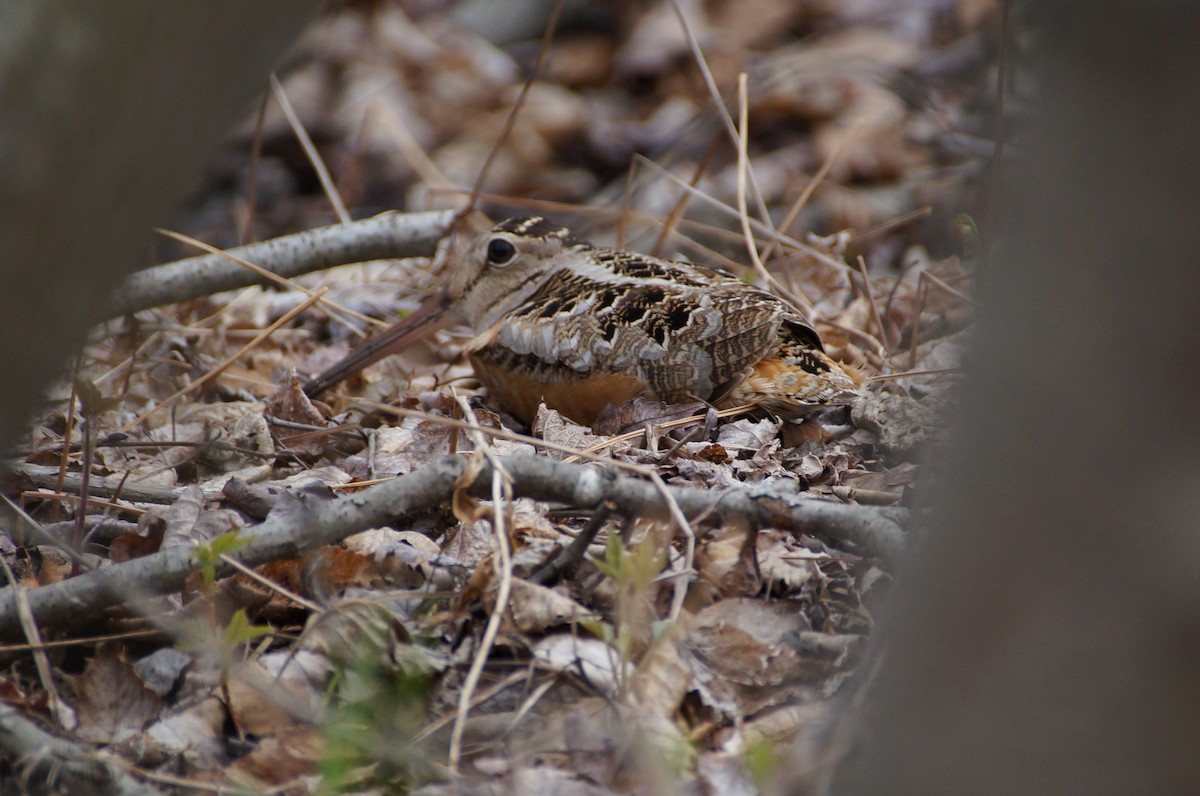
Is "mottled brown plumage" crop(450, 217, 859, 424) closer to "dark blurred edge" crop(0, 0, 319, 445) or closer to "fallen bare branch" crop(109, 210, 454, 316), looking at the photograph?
"fallen bare branch" crop(109, 210, 454, 316)

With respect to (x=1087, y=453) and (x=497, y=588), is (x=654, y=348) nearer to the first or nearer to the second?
(x=497, y=588)

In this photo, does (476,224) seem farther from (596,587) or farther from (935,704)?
(935,704)

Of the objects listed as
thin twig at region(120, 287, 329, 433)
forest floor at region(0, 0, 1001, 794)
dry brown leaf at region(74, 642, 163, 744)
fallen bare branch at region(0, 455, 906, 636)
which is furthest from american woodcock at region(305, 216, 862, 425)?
dry brown leaf at region(74, 642, 163, 744)

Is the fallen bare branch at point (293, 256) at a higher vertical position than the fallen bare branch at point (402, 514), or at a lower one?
lower

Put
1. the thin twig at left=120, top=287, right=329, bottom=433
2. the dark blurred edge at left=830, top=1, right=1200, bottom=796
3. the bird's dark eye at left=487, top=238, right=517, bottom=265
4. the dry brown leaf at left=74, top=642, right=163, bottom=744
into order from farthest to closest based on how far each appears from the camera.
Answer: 1. the bird's dark eye at left=487, top=238, right=517, bottom=265
2. the thin twig at left=120, top=287, right=329, bottom=433
3. the dry brown leaf at left=74, top=642, right=163, bottom=744
4. the dark blurred edge at left=830, top=1, right=1200, bottom=796

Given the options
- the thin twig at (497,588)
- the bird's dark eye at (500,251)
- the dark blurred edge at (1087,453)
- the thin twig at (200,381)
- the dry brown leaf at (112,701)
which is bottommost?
the thin twig at (200,381)

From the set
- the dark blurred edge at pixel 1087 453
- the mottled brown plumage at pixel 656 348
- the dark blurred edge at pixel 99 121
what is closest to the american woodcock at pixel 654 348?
the mottled brown plumage at pixel 656 348

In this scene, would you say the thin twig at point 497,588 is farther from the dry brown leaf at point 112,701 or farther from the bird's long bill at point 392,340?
the bird's long bill at point 392,340
